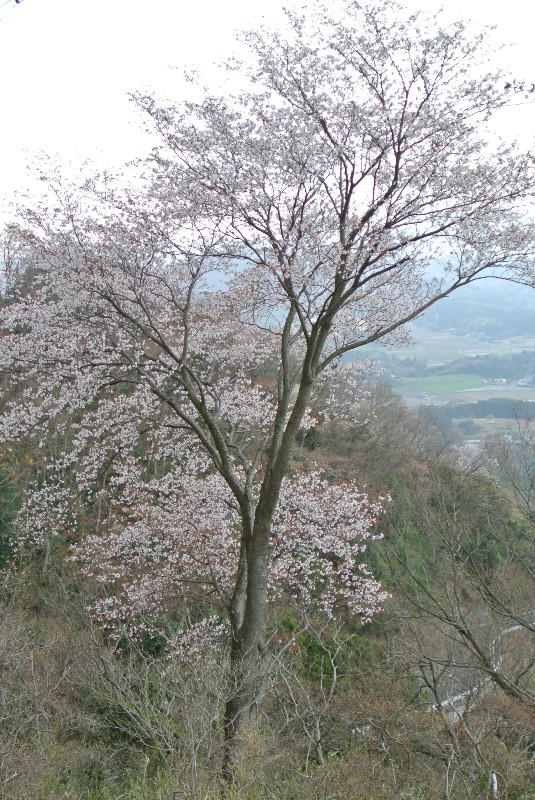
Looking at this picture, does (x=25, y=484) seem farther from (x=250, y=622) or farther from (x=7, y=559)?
(x=250, y=622)

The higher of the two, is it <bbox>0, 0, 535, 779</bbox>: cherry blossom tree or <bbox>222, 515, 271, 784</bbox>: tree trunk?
<bbox>0, 0, 535, 779</bbox>: cherry blossom tree

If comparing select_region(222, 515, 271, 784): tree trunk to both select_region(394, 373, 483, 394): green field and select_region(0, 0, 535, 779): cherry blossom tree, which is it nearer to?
select_region(0, 0, 535, 779): cherry blossom tree

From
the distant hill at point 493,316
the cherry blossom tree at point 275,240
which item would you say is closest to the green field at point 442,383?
the distant hill at point 493,316

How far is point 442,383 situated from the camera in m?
31.0

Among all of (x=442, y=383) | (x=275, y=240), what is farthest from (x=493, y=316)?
(x=275, y=240)

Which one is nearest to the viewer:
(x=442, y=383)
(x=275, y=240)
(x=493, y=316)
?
(x=275, y=240)

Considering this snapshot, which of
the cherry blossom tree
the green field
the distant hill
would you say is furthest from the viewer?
the distant hill

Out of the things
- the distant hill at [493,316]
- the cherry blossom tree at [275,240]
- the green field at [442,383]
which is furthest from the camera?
the distant hill at [493,316]

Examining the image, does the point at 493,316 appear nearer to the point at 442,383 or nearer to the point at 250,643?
the point at 442,383

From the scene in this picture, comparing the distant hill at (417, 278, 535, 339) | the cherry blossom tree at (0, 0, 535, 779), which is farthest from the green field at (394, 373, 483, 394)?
the cherry blossom tree at (0, 0, 535, 779)

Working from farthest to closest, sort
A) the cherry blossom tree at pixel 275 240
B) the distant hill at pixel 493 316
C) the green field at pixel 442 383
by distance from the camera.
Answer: the distant hill at pixel 493 316
the green field at pixel 442 383
the cherry blossom tree at pixel 275 240

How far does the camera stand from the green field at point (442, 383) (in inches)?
1168

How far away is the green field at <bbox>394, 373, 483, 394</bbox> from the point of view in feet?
97.3

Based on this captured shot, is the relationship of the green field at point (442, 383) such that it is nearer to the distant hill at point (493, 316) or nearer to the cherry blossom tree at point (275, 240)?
the distant hill at point (493, 316)
